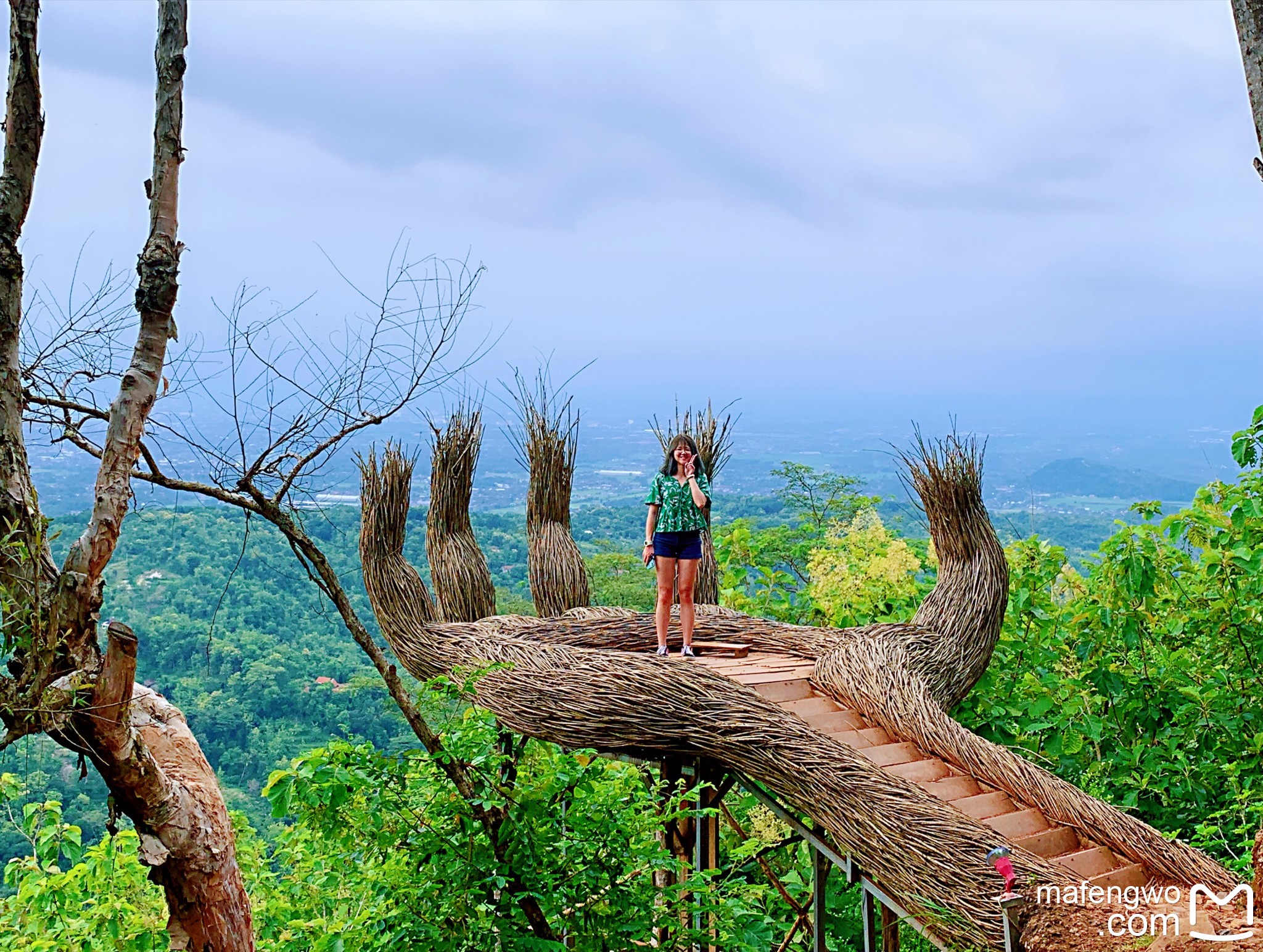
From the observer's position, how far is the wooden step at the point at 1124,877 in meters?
2.94

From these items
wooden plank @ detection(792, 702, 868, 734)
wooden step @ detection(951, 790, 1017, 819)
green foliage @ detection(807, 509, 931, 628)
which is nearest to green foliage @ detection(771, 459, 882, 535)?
green foliage @ detection(807, 509, 931, 628)

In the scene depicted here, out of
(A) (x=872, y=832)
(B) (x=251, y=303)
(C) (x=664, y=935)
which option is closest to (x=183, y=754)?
(B) (x=251, y=303)

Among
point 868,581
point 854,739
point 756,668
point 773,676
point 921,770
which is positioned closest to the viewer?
point 921,770

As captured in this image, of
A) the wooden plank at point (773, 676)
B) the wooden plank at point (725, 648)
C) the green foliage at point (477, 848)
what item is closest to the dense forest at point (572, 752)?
the green foliage at point (477, 848)

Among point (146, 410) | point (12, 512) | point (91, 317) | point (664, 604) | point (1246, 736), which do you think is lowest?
point (1246, 736)

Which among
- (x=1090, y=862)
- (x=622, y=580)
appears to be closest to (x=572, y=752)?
(x=1090, y=862)

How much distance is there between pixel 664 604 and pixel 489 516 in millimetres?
7617

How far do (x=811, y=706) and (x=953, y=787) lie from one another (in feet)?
2.27

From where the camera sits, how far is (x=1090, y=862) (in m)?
3.04

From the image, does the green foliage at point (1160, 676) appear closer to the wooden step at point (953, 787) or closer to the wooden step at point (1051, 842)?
the wooden step at point (953, 787)

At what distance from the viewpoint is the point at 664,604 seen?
4.52m

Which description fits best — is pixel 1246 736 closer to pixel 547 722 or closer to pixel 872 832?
pixel 872 832

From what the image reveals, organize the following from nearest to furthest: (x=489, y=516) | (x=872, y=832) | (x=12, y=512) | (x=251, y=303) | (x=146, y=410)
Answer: (x=12, y=512)
(x=146, y=410)
(x=251, y=303)
(x=872, y=832)
(x=489, y=516)

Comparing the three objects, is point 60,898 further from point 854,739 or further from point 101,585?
point 854,739
